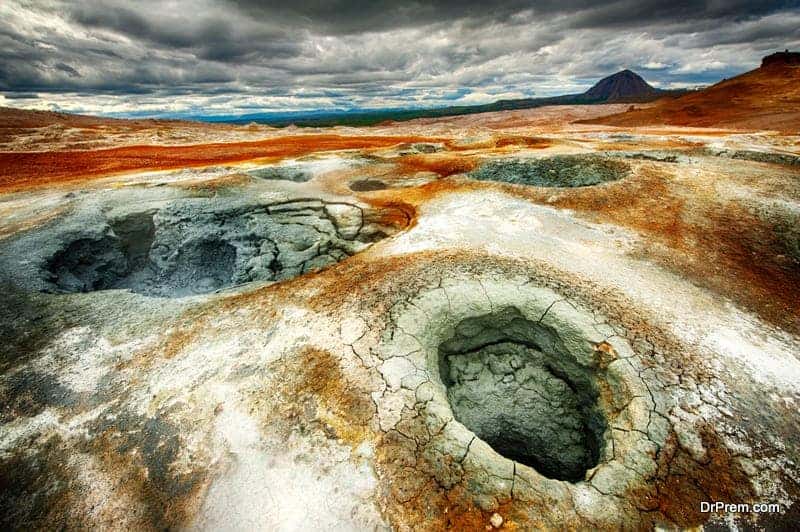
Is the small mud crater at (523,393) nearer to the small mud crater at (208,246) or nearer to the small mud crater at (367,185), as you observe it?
the small mud crater at (208,246)

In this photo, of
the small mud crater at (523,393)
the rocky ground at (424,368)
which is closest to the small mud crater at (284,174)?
the rocky ground at (424,368)

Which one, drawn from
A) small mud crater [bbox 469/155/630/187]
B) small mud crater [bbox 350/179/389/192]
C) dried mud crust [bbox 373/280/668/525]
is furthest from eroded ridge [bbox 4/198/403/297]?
small mud crater [bbox 469/155/630/187]

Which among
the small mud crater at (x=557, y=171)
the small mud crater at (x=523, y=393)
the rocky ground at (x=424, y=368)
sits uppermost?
the small mud crater at (x=557, y=171)

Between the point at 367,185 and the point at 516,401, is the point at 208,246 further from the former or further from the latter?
the point at 516,401

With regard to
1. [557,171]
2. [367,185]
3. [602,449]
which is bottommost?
[602,449]

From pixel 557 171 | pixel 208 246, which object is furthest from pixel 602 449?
pixel 557 171

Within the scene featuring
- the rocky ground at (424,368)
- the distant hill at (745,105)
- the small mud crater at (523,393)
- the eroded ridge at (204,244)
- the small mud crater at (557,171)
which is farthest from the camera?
the distant hill at (745,105)
